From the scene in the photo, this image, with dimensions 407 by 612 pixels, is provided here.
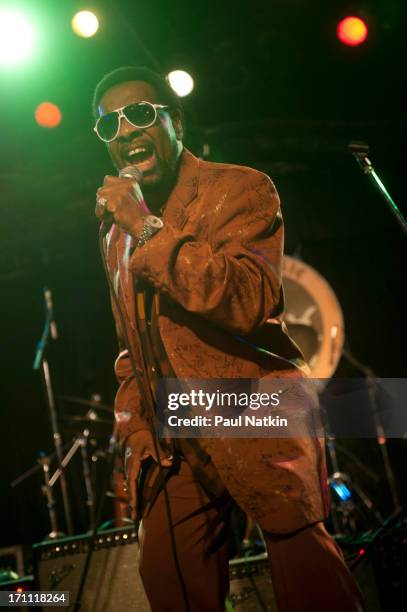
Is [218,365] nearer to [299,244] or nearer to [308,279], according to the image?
[308,279]

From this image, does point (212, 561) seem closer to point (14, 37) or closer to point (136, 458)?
point (136, 458)

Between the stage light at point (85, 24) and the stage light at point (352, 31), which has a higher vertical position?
the stage light at point (85, 24)

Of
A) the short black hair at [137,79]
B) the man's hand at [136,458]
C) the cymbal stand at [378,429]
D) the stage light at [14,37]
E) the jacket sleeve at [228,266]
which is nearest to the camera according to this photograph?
the jacket sleeve at [228,266]

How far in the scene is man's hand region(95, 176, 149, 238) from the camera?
1811 millimetres

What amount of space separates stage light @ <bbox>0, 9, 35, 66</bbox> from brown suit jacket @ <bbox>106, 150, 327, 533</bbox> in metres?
4.33

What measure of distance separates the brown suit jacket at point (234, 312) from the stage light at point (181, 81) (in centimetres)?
450

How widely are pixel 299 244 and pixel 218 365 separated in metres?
5.39

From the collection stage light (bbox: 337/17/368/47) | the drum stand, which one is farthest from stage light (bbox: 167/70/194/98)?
the drum stand

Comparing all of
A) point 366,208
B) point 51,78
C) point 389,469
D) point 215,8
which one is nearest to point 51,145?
point 51,78

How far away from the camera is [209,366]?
1892 millimetres

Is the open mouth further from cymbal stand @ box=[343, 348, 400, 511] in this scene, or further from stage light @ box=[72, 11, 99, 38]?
cymbal stand @ box=[343, 348, 400, 511]

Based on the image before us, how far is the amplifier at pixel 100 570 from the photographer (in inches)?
126

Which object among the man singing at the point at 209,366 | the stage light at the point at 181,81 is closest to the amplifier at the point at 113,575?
the man singing at the point at 209,366

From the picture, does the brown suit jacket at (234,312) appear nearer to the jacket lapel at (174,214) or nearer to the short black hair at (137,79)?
the jacket lapel at (174,214)
